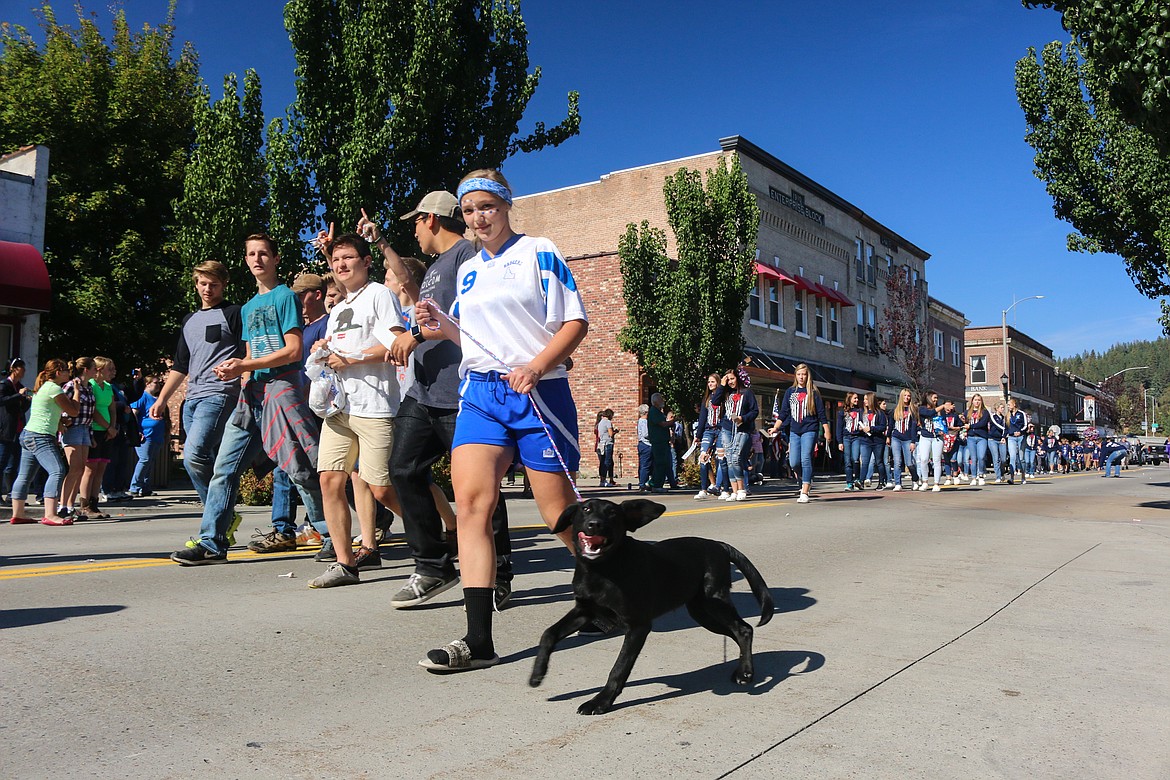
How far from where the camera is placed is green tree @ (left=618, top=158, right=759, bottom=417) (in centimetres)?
2150

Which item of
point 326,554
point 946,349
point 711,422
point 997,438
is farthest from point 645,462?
point 946,349

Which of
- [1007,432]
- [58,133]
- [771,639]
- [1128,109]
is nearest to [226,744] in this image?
[771,639]

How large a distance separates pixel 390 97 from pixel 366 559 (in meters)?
13.6

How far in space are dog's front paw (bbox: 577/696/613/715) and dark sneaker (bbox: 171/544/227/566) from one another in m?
4.04

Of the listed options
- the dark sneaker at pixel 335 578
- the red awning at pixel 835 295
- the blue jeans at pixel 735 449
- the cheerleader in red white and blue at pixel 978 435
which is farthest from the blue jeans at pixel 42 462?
the red awning at pixel 835 295

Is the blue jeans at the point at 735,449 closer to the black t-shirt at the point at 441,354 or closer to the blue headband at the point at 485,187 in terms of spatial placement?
the black t-shirt at the point at 441,354

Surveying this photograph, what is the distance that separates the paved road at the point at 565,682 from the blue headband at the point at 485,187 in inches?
79.9

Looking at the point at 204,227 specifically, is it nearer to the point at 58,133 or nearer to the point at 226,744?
the point at 58,133

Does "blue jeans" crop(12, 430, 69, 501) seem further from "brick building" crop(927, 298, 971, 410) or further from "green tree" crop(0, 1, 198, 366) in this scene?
"brick building" crop(927, 298, 971, 410)

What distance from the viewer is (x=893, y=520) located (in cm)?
1062

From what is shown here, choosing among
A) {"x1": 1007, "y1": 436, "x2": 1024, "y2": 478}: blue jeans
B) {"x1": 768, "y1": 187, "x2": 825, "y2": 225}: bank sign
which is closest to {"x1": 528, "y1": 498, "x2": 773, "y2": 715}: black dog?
{"x1": 1007, "y1": 436, "x2": 1024, "y2": 478}: blue jeans

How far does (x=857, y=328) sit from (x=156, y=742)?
39305 millimetres

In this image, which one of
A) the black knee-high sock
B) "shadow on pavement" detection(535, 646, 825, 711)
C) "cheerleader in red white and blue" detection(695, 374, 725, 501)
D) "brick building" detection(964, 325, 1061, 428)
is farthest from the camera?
"brick building" detection(964, 325, 1061, 428)

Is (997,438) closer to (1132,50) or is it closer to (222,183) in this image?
(1132,50)
